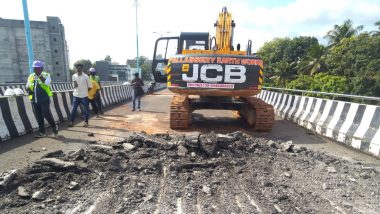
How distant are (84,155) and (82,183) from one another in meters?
1.08

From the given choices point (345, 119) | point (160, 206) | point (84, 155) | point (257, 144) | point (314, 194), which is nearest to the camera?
point (160, 206)

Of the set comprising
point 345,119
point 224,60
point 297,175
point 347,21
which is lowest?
point 297,175

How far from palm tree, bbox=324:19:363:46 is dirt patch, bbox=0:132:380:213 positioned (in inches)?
1842

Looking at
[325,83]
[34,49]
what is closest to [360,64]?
[325,83]

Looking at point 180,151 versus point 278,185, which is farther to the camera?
point 180,151

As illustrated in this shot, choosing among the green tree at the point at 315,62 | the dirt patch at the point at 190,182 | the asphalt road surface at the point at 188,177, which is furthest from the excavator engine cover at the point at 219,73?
the green tree at the point at 315,62

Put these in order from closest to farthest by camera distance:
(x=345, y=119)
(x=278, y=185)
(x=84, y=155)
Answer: (x=278, y=185) → (x=84, y=155) → (x=345, y=119)

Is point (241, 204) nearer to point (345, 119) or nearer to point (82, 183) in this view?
point (82, 183)

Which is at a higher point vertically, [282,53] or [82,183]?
[282,53]

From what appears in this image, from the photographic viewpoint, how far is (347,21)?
45688 mm

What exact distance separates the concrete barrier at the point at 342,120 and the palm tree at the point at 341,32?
41.9 metres

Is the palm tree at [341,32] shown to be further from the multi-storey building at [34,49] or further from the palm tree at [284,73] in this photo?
the multi-storey building at [34,49]

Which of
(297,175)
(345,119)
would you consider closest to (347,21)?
(345,119)

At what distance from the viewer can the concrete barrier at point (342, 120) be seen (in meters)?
5.99
